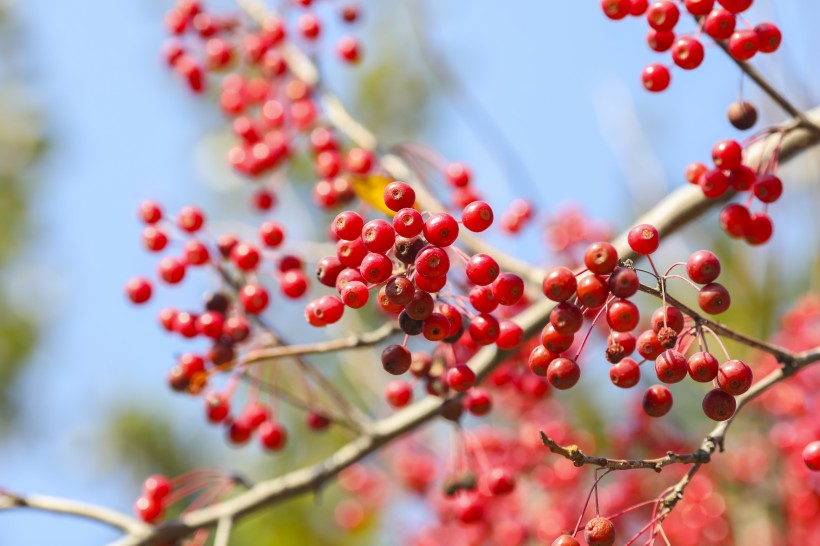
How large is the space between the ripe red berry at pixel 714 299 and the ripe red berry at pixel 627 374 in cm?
17

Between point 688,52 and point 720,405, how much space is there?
0.91 m

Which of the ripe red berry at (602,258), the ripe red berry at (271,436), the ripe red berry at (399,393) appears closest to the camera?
the ripe red berry at (602,258)

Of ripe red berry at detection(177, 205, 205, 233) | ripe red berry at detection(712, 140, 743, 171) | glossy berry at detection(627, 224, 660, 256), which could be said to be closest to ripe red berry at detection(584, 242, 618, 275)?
glossy berry at detection(627, 224, 660, 256)

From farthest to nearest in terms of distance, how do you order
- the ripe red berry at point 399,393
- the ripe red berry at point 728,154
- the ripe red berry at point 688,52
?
the ripe red berry at point 399,393
the ripe red berry at point 688,52
the ripe red berry at point 728,154

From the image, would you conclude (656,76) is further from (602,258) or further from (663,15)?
(602,258)

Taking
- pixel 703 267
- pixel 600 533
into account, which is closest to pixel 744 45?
pixel 703 267

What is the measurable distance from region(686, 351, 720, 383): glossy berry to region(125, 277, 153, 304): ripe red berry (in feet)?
5.58

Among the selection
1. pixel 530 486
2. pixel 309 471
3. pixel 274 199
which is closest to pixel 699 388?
pixel 530 486

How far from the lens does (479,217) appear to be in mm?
1738

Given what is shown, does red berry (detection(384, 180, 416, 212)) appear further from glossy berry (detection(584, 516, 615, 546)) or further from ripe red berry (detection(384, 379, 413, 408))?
ripe red berry (detection(384, 379, 413, 408))

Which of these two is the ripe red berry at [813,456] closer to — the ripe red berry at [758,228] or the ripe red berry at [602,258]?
the ripe red berry at [758,228]

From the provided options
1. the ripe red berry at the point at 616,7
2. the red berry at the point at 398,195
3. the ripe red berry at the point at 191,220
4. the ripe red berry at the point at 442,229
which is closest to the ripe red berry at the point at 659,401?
the ripe red berry at the point at 442,229

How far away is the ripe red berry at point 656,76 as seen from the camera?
216cm

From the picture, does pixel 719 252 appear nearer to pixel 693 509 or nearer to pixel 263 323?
pixel 693 509
